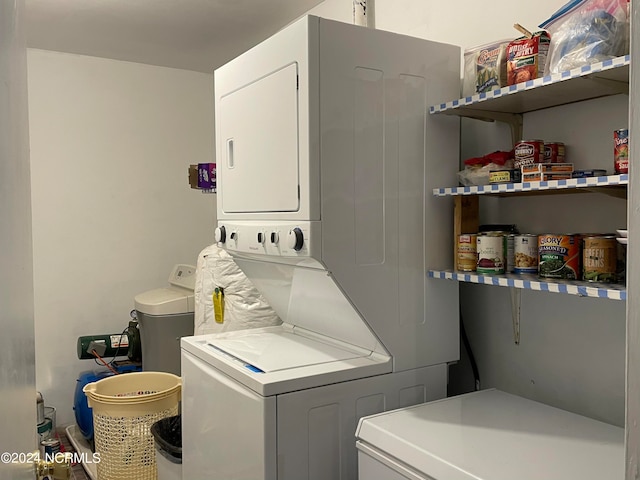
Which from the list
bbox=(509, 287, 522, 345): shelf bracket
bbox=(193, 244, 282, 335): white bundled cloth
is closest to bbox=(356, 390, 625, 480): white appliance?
bbox=(509, 287, 522, 345): shelf bracket

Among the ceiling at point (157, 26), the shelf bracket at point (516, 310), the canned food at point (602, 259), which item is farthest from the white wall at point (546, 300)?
the ceiling at point (157, 26)

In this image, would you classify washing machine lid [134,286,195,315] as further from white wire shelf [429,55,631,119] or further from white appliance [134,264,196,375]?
white wire shelf [429,55,631,119]

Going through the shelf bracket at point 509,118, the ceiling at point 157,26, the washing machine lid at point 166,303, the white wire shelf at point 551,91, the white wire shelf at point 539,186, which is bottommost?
the washing machine lid at point 166,303

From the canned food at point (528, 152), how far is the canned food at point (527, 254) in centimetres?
23

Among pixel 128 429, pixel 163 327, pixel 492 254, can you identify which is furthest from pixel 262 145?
pixel 163 327

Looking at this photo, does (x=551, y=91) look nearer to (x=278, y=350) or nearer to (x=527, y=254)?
(x=527, y=254)

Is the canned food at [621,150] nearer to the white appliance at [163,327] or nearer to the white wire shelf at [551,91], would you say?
the white wire shelf at [551,91]

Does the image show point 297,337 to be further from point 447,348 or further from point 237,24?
point 237,24

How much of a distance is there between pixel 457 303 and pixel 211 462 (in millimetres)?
1073

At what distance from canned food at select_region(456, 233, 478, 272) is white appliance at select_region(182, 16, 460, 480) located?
12cm

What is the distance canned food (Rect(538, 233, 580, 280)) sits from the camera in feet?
5.25

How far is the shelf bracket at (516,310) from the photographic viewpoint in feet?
6.71

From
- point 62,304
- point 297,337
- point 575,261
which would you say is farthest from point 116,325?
point 575,261

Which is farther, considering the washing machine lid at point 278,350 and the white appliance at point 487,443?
the washing machine lid at point 278,350
